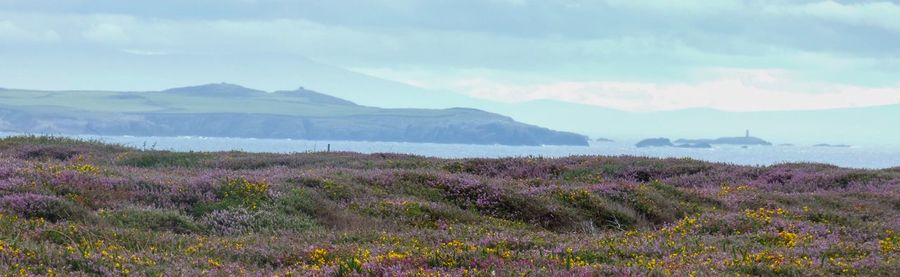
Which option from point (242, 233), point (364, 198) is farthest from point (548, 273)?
point (364, 198)

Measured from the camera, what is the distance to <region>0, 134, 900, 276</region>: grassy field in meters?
13.6

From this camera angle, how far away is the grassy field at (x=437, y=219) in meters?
13.6

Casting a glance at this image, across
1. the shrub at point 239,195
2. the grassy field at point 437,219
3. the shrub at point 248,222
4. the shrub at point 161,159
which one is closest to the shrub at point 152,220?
the grassy field at point 437,219

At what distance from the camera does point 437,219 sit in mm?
24031

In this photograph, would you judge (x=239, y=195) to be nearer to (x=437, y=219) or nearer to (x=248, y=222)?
(x=248, y=222)

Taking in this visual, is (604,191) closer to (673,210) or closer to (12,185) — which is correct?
(673,210)

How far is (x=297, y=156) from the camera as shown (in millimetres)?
40469

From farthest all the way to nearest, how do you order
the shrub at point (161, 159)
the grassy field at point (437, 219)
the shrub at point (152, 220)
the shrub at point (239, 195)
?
the shrub at point (161, 159), the shrub at point (239, 195), the shrub at point (152, 220), the grassy field at point (437, 219)

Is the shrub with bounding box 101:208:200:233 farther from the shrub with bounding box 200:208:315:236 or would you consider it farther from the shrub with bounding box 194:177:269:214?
the shrub with bounding box 194:177:269:214

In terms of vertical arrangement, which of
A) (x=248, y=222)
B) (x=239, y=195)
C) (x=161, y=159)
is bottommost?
(x=248, y=222)

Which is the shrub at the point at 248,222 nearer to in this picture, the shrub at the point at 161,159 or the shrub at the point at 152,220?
the shrub at the point at 152,220

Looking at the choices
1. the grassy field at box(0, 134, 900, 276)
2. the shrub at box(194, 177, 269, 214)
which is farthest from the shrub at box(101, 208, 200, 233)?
the shrub at box(194, 177, 269, 214)

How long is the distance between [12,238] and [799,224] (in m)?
14.5

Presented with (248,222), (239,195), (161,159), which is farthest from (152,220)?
(161,159)
